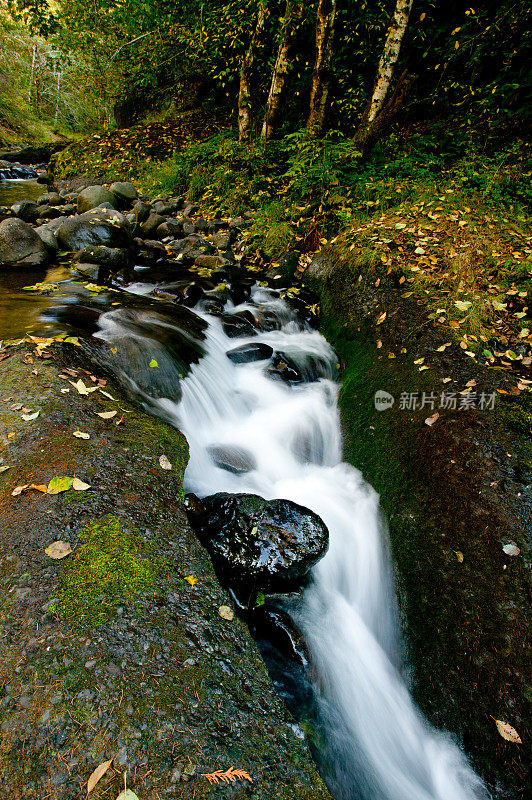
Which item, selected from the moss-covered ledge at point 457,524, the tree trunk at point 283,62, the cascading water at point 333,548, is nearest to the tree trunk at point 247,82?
the tree trunk at point 283,62

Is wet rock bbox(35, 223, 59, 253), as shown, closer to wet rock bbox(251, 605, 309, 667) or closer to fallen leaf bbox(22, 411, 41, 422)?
fallen leaf bbox(22, 411, 41, 422)

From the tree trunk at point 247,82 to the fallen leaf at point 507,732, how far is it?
11.3 meters

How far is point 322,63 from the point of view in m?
7.81

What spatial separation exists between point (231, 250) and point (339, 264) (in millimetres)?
2807

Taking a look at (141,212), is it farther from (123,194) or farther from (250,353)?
(250,353)

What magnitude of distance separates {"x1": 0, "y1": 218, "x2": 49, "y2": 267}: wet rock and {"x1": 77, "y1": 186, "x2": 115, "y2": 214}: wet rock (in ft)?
9.92

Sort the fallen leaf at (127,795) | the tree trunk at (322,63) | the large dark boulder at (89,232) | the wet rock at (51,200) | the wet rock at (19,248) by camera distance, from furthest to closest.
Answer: the wet rock at (51,200)
the tree trunk at (322,63)
the large dark boulder at (89,232)
the wet rock at (19,248)
the fallen leaf at (127,795)

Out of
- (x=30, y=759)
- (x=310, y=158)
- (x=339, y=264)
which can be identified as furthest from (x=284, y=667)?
(x=310, y=158)

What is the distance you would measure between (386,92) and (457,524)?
802 centimetres

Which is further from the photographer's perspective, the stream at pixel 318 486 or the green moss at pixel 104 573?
the stream at pixel 318 486

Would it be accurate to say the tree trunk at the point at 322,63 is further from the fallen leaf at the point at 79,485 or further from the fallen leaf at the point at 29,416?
the fallen leaf at the point at 79,485

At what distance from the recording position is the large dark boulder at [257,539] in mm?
2895

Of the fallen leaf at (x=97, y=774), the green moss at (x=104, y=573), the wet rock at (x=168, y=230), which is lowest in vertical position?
the fallen leaf at (x=97, y=774)

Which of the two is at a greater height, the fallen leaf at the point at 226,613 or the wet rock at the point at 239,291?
the wet rock at the point at 239,291
